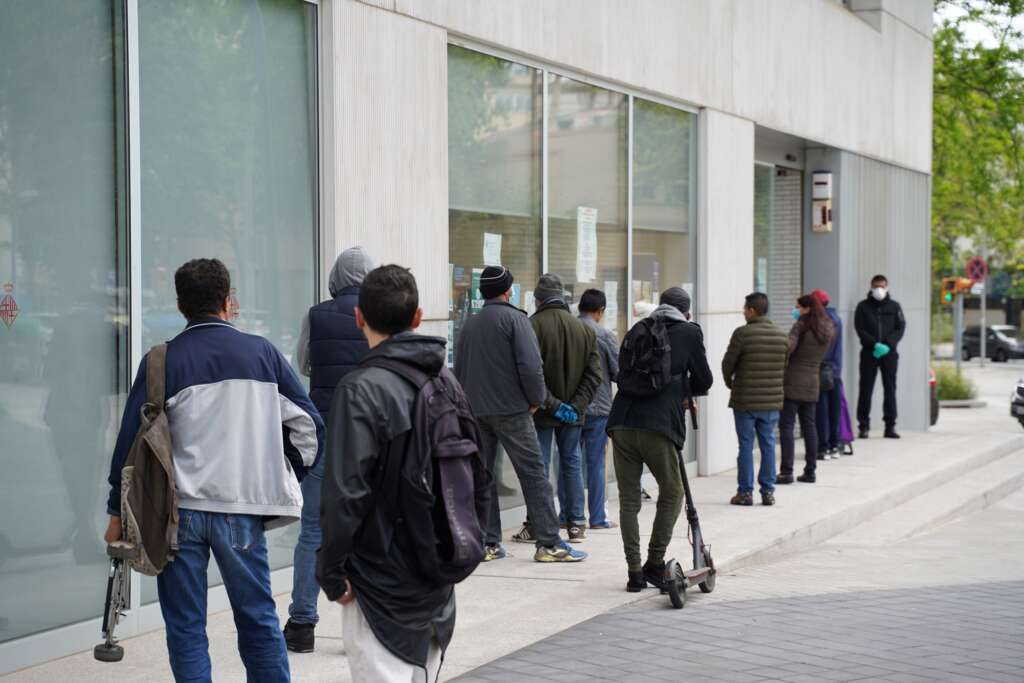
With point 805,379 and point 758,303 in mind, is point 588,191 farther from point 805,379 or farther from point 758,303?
point 805,379

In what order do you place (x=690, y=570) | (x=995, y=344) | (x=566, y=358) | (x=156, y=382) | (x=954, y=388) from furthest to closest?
(x=995, y=344) < (x=954, y=388) < (x=566, y=358) < (x=690, y=570) < (x=156, y=382)

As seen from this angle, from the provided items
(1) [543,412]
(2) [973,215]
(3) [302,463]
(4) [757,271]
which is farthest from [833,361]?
(2) [973,215]

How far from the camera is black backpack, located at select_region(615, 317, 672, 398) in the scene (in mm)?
7855

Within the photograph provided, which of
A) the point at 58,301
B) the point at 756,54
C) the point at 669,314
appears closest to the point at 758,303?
the point at 669,314

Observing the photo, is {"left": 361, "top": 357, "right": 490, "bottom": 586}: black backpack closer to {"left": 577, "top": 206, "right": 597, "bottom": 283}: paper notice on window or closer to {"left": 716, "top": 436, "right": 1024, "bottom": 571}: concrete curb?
{"left": 716, "top": 436, "right": 1024, "bottom": 571}: concrete curb

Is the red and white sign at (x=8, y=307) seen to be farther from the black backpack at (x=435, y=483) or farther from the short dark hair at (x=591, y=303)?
the short dark hair at (x=591, y=303)

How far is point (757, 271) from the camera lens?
55.0 feet

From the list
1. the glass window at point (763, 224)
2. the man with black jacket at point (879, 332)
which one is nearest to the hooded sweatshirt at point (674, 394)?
the glass window at point (763, 224)

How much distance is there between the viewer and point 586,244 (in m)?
12.0

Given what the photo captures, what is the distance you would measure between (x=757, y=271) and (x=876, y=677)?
10.8 meters

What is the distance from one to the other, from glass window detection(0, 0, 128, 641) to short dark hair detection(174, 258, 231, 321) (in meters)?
1.83

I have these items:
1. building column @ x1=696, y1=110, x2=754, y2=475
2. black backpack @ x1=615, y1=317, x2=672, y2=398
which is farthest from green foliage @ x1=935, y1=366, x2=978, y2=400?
black backpack @ x1=615, y1=317, x2=672, y2=398

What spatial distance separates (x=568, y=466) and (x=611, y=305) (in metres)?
2.90

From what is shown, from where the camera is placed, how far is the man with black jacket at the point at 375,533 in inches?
151
